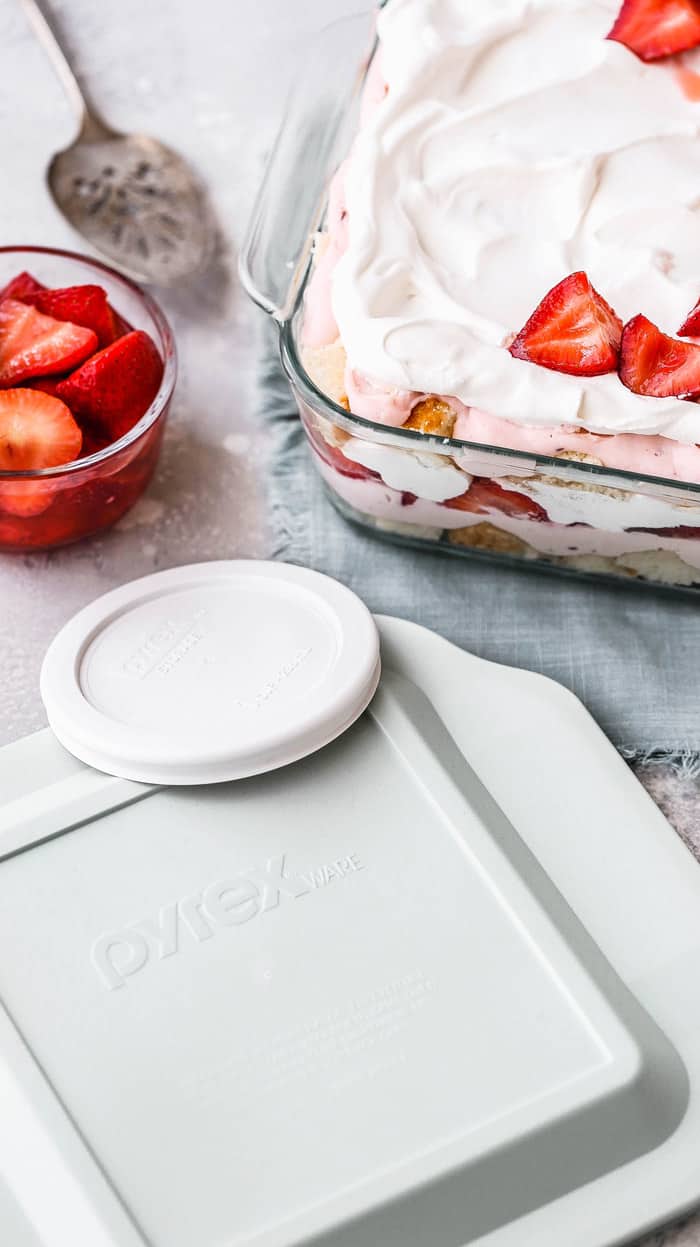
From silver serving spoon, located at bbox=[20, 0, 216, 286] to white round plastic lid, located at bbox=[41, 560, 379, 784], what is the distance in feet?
1.60

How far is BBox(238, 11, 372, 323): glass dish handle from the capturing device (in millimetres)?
1258

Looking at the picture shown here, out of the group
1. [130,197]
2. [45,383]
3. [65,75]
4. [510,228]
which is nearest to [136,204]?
[130,197]

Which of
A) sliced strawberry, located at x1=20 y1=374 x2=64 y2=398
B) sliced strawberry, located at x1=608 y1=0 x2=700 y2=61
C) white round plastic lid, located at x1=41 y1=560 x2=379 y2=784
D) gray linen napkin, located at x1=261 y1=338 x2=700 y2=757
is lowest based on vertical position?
gray linen napkin, located at x1=261 y1=338 x2=700 y2=757

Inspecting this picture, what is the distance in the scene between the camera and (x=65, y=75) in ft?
5.11

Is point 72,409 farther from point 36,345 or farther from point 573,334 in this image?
point 573,334

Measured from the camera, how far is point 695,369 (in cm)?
106

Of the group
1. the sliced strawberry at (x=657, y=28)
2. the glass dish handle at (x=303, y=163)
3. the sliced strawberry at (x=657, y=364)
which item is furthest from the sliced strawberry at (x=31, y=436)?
the sliced strawberry at (x=657, y=28)

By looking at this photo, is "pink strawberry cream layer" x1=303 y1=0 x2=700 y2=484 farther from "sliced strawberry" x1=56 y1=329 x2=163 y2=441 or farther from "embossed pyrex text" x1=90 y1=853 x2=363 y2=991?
"embossed pyrex text" x1=90 y1=853 x2=363 y2=991

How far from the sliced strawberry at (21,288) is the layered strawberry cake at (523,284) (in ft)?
0.95

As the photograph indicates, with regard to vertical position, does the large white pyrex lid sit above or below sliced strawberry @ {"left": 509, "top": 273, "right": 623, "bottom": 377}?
below

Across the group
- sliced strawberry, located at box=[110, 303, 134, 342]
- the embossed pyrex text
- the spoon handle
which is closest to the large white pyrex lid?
the embossed pyrex text

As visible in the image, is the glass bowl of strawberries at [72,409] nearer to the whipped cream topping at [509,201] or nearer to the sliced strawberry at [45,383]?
the sliced strawberry at [45,383]

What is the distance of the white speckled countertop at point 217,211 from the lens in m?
1.23

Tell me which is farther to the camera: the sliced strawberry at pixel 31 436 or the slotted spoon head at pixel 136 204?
the slotted spoon head at pixel 136 204
